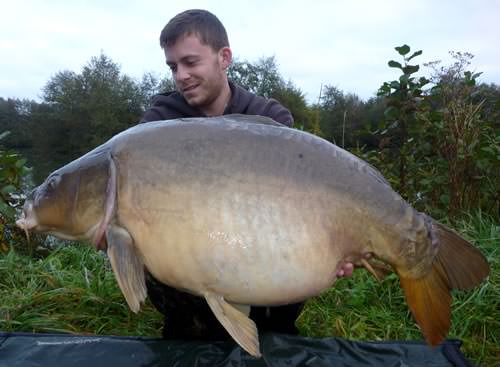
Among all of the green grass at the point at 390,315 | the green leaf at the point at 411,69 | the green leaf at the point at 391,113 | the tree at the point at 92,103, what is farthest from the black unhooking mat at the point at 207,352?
the tree at the point at 92,103

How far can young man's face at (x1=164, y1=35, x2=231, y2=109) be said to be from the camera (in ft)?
6.54

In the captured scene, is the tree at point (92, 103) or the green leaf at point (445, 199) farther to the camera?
the tree at point (92, 103)

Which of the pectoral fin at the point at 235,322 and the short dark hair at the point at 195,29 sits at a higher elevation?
the short dark hair at the point at 195,29

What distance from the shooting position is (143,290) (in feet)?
4.23

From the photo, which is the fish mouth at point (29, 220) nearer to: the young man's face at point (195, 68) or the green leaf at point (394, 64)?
the young man's face at point (195, 68)

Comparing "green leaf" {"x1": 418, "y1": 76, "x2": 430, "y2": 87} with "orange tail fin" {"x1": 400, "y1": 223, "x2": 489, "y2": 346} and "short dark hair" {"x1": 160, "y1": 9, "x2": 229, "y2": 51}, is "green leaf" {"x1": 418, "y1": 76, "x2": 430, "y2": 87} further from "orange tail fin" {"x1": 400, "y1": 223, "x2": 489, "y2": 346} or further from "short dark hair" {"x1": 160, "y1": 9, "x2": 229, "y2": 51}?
"orange tail fin" {"x1": 400, "y1": 223, "x2": 489, "y2": 346}

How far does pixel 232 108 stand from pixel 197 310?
0.91 meters

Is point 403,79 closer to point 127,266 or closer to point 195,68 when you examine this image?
point 195,68

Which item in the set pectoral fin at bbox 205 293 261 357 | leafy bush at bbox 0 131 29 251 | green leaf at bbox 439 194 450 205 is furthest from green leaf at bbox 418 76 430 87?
leafy bush at bbox 0 131 29 251

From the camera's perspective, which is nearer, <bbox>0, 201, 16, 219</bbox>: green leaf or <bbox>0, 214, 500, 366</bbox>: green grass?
<bbox>0, 214, 500, 366</bbox>: green grass

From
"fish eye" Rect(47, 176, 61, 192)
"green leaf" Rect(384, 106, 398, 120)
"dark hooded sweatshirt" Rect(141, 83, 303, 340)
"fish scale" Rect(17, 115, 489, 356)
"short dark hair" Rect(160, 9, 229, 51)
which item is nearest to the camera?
"fish scale" Rect(17, 115, 489, 356)

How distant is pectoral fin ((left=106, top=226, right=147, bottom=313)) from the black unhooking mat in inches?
17.9

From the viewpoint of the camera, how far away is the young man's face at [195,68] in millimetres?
1992

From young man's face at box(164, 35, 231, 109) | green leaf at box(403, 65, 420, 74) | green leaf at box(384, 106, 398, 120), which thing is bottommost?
green leaf at box(384, 106, 398, 120)
